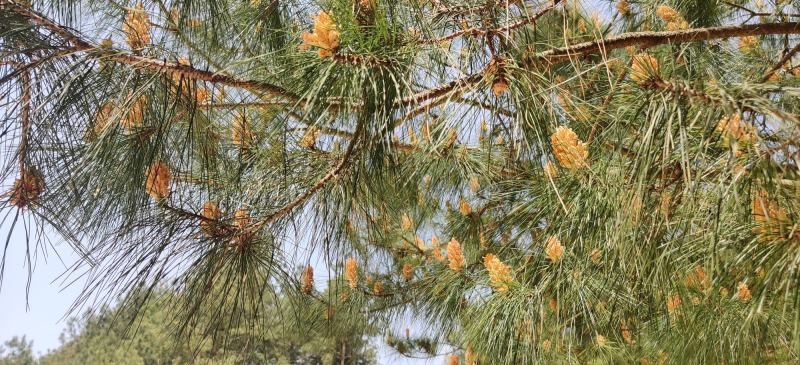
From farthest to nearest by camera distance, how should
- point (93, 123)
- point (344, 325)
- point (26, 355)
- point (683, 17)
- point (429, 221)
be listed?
point (26, 355)
point (429, 221)
point (344, 325)
point (683, 17)
point (93, 123)

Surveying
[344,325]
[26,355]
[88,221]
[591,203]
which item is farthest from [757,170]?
[26,355]

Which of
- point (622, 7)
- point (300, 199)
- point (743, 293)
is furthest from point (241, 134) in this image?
point (622, 7)

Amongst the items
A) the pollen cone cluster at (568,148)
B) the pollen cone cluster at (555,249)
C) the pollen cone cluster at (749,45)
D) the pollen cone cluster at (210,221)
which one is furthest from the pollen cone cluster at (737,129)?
the pollen cone cluster at (749,45)

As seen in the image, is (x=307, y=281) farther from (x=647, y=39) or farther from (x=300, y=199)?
(x=647, y=39)

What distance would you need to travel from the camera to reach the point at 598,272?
30.5 inches

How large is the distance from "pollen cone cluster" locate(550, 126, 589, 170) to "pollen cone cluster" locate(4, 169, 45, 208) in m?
0.60

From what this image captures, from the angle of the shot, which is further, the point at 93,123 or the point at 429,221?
the point at 429,221

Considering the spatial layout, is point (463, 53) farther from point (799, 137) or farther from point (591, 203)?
point (799, 137)

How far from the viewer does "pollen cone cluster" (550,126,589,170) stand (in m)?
0.59

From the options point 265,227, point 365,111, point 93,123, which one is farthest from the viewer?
point 265,227

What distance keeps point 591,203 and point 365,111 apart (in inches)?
9.9

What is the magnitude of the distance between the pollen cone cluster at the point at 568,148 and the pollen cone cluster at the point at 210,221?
1.30ft

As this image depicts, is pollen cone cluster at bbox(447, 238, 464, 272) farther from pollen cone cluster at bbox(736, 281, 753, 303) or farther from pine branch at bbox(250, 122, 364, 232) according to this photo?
pollen cone cluster at bbox(736, 281, 753, 303)

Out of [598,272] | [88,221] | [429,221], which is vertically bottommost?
[598,272]
